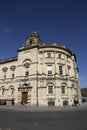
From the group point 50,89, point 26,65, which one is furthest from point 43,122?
point 26,65

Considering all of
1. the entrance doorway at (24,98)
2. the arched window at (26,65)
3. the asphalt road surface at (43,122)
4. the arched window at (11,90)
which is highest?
the arched window at (26,65)

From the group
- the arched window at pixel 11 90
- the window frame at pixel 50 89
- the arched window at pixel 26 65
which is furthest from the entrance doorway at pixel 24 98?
the window frame at pixel 50 89

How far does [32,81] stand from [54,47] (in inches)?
376

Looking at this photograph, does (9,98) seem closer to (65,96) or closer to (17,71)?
(17,71)

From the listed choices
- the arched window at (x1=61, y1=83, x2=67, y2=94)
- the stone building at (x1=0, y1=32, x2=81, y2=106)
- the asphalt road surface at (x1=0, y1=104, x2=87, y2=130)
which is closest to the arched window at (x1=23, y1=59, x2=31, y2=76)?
the stone building at (x1=0, y1=32, x2=81, y2=106)

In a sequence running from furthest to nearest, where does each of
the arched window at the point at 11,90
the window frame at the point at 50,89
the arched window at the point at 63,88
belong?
the arched window at the point at 11,90 < the arched window at the point at 63,88 < the window frame at the point at 50,89

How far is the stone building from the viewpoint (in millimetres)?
30734

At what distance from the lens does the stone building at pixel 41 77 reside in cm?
3073

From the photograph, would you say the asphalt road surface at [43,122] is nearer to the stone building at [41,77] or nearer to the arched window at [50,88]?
the stone building at [41,77]

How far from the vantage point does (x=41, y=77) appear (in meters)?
31.5

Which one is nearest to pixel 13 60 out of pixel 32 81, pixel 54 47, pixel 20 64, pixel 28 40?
pixel 20 64

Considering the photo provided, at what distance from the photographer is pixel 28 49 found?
34906 millimetres

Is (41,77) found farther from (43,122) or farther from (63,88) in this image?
(43,122)

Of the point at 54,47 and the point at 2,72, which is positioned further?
the point at 2,72
